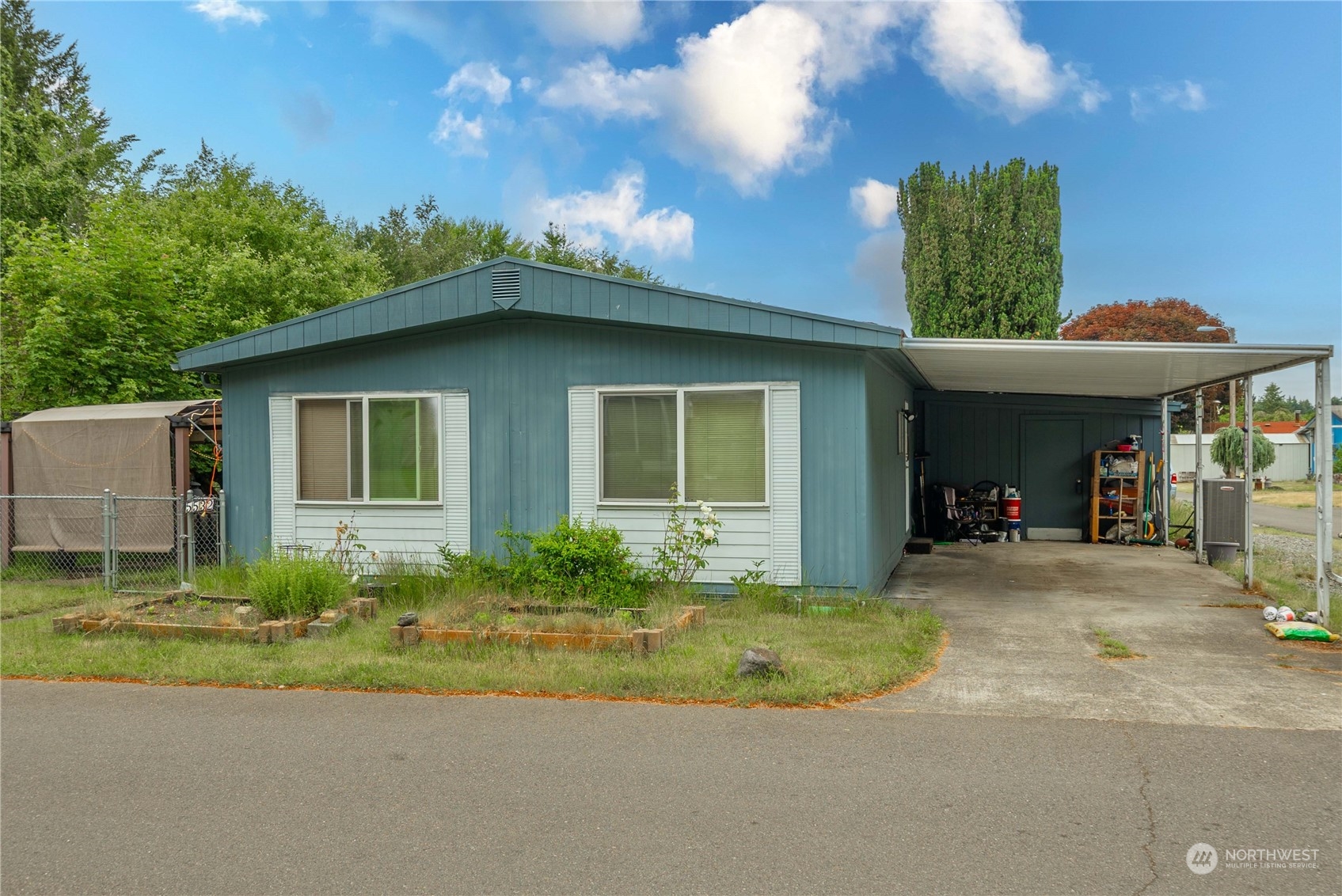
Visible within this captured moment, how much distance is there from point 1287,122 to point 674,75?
14.2 meters

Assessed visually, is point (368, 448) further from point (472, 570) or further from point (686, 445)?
point (686, 445)

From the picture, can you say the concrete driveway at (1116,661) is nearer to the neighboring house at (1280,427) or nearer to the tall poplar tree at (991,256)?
the tall poplar tree at (991,256)

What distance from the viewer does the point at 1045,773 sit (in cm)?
437

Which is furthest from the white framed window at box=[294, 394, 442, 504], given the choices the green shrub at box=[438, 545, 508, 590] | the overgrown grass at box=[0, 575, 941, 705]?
the overgrown grass at box=[0, 575, 941, 705]

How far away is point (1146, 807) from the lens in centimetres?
393

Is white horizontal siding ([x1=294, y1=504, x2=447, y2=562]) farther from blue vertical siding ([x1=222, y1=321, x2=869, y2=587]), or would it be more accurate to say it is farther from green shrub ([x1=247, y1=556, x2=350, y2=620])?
green shrub ([x1=247, y1=556, x2=350, y2=620])

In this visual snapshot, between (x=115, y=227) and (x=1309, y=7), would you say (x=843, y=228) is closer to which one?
(x=1309, y=7)

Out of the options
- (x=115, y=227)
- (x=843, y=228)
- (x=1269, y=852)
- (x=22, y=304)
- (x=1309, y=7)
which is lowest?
(x=1269, y=852)

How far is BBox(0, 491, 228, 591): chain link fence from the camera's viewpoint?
10055 millimetres

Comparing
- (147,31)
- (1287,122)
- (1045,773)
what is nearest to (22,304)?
(147,31)

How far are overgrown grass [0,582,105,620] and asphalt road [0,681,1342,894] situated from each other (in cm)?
404

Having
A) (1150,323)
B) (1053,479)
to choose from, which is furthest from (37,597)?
(1150,323)

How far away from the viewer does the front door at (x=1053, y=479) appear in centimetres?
1586

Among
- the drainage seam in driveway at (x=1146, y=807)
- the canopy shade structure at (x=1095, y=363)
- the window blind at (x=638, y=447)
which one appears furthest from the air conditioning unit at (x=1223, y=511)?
the drainage seam in driveway at (x=1146, y=807)
